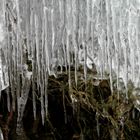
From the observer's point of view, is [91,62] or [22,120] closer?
[91,62]

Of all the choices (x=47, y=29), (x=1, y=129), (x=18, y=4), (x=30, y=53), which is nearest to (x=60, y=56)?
(x=30, y=53)

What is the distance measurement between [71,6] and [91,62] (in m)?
0.65

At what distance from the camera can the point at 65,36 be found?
7.79 ft

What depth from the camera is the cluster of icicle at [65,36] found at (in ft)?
7.23

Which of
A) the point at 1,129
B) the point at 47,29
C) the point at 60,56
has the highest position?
the point at 47,29

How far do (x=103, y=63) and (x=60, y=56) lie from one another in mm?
278

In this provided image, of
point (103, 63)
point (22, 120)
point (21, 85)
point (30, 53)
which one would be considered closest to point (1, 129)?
point (22, 120)

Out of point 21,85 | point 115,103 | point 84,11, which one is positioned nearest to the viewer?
point 84,11

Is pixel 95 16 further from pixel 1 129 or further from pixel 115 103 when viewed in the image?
pixel 1 129

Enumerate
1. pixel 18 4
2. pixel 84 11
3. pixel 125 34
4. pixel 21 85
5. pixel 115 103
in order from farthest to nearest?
pixel 115 103 < pixel 21 85 < pixel 125 34 < pixel 84 11 < pixel 18 4

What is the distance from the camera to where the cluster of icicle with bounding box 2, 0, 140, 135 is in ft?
7.23

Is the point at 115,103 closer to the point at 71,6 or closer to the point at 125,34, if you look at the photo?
the point at 125,34

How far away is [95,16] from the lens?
92.7 inches

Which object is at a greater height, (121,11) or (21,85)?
(121,11)
